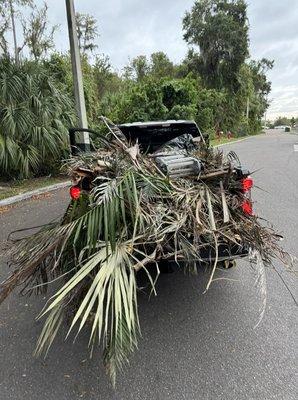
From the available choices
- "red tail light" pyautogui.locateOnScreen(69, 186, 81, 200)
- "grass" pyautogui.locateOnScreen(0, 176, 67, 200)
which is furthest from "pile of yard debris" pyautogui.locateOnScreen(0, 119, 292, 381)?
"grass" pyautogui.locateOnScreen(0, 176, 67, 200)

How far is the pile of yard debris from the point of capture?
2.31 m

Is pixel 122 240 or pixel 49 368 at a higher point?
pixel 122 240

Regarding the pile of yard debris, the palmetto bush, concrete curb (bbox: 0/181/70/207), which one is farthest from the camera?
the palmetto bush

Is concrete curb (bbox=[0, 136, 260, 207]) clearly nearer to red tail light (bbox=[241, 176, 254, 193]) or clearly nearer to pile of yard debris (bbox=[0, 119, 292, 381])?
pile of yard debris (bbox=[0, 119, 292, 381])

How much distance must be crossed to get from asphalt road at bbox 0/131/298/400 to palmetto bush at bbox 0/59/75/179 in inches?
262

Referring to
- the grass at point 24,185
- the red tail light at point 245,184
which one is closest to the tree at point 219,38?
the grass at point 24,185

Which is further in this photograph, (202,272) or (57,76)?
(57,76)

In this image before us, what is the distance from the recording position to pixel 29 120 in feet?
32.2

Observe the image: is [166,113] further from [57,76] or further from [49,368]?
[49,368]

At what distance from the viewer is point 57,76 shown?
1187 cm

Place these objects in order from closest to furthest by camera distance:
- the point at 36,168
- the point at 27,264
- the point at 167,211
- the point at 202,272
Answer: the point at 27,264 < the point at 167,211 < the point at 202,272 < the point at 36,168

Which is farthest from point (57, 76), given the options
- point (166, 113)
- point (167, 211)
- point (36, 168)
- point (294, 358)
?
point (294, 358)

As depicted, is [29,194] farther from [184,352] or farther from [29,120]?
[184,352]

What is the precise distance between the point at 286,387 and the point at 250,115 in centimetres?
5673
